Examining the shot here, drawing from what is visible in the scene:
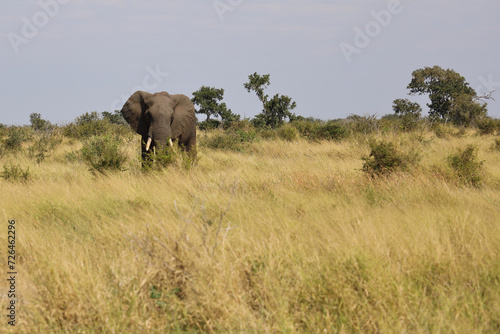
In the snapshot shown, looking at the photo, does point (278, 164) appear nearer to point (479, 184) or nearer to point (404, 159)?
point (404, 159)

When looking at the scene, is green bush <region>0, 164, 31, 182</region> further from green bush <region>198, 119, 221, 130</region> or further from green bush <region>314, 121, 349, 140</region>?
green bush <region>198, 119, 221, 130</region>

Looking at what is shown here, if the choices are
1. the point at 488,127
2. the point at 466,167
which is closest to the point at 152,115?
the point at 466,167

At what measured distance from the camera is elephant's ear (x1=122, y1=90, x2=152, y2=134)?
1137 centimetres

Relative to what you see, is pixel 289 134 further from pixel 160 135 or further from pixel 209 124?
pixel 209 124

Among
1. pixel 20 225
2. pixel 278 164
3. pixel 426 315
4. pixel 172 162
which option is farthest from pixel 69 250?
pixel 278 164

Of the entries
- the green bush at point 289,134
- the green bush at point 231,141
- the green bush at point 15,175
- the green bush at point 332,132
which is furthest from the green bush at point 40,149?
the green bush at point 332,132

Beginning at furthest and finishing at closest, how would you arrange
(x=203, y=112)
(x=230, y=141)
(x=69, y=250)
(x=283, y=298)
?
(x=203, y=112), (x=230, y=141), (x=69, y=250), (x=283, y=298)

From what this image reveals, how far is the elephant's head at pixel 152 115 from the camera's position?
10.4m

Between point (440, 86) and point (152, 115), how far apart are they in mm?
29551

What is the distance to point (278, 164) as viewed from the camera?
10.6 meters

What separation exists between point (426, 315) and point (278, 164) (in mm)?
7597

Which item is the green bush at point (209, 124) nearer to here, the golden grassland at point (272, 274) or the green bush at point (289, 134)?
the green bush at point (289, 134)

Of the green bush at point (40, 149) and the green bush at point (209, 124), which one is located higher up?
the green bush at point (209, 124)

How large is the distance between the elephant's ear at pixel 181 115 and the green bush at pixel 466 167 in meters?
6.03
